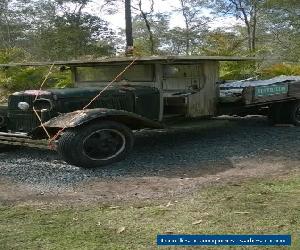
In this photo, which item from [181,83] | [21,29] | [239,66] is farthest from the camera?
[21,29]

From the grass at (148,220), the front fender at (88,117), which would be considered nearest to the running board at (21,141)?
the front fender at (88,117)

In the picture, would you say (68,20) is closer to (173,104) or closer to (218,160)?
(173,104)

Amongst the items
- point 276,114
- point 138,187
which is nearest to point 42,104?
point 138,187

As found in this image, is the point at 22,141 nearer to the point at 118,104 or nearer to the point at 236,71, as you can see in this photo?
the point at 118,104

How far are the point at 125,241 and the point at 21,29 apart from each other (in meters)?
31.6

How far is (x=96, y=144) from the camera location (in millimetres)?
6188

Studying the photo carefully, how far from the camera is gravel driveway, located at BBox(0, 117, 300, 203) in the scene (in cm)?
556

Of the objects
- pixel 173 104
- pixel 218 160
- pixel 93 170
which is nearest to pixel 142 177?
pixel 93 170

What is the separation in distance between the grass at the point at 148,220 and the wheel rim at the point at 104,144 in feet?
5.67

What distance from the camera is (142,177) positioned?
5539 millimetres

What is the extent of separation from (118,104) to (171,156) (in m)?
1.06

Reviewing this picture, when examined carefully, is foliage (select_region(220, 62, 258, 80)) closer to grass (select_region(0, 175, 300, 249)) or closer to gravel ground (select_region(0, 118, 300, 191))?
gravel ground (select_region(0, 118, 300, 191))

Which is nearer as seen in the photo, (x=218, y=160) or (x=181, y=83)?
(x=218, y=160)

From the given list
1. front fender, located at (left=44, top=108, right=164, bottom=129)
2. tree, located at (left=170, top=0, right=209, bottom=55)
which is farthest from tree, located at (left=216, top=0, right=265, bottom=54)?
front fender, located at (left=44, top=108, right=164, bottom=129)
